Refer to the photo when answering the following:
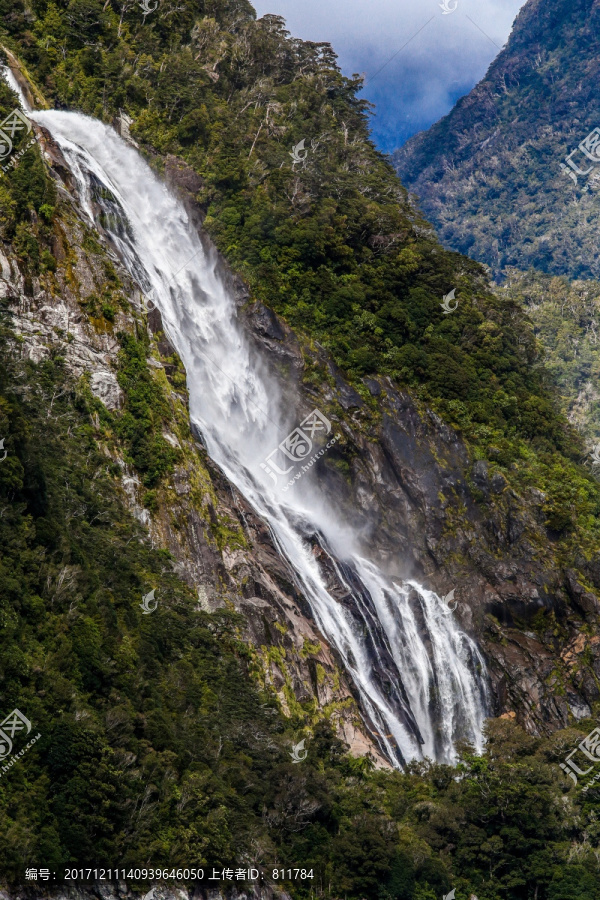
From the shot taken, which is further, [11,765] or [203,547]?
[203,547]

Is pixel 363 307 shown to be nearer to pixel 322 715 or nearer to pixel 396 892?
pixel 322 715

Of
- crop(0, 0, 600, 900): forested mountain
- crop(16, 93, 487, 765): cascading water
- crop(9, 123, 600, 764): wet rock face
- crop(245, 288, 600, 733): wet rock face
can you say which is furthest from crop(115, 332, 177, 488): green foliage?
crop(245, 288, 600, 733): wet rock face

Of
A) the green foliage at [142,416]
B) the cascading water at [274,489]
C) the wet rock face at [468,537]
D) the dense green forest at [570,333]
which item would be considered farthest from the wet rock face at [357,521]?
the dense green forest at [570,333]

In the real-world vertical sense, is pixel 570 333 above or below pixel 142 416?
above

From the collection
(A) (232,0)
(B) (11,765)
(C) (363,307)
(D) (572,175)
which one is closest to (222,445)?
(C) (363,307)

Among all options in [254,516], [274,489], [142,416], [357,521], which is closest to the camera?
[142,416]

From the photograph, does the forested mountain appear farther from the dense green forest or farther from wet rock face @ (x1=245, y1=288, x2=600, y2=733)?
the dense green forest

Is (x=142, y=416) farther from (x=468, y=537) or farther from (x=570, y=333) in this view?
(x=570, y=333)

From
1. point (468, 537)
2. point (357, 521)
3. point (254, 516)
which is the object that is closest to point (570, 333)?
point (468, 537)
